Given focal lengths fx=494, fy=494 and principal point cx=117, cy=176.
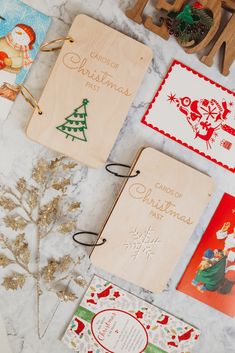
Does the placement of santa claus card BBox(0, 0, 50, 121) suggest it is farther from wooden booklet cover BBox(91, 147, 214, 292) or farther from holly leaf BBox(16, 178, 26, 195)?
wooden booklet cover BBox(91, 147, 214, 292)

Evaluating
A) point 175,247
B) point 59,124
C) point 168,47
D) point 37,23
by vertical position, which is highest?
point 168,47

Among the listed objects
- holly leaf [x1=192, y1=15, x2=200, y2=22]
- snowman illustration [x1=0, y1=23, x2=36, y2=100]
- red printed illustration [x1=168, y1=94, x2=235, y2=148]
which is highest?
holly leaf [x1=192, y1=15, x2=200, y2=22]

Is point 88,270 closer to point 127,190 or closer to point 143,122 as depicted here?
point 127,190

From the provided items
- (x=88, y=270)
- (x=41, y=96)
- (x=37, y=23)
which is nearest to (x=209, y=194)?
(x=88, y=270)

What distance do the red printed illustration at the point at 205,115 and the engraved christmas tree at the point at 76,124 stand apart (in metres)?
0.23

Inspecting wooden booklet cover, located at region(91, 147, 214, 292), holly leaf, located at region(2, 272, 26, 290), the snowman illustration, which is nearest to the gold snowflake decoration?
holly leaf, located at region(2, 272, 26, 290)

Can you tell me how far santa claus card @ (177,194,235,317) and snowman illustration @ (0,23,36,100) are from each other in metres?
0.64

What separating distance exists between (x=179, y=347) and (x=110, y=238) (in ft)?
1.24

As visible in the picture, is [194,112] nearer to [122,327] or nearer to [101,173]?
[101,173]

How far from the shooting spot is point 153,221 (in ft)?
4.33

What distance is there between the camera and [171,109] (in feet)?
4.29

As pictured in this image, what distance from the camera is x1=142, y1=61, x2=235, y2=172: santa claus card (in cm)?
130

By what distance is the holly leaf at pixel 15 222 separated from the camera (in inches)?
52.6

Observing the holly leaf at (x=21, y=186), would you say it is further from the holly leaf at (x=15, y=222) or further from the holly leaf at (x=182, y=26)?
the holly leaf at (x=182, y=26)
